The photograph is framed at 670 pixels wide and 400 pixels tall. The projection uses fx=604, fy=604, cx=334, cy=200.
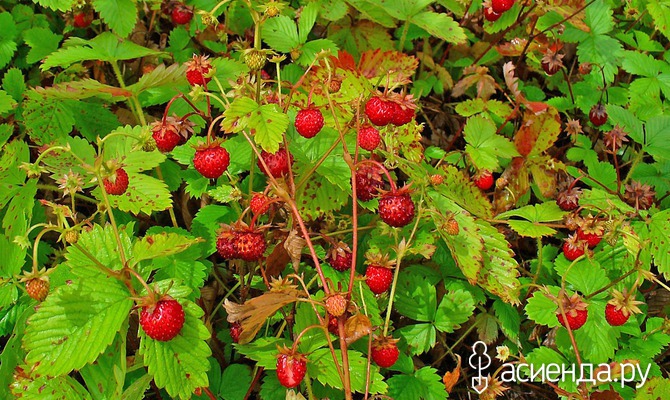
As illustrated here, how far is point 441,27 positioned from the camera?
3.11 metres

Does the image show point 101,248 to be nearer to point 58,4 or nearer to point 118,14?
point 58,4

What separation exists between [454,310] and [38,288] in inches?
57.5

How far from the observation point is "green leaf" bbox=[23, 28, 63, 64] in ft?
9.92

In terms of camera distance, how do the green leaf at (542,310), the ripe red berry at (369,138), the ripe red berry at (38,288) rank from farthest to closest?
the green leaf at (542,310) < the ripe red berry at (369,138) < the ripe red berry at (38,288)

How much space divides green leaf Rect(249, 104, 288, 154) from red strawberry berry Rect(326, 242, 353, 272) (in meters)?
0.47

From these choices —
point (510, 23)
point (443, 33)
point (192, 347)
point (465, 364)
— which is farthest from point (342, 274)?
point (510, 23)

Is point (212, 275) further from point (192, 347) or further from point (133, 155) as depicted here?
point (192, 347)

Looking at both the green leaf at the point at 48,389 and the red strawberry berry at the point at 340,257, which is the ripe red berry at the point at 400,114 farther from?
the green leaf at the point at 48,389

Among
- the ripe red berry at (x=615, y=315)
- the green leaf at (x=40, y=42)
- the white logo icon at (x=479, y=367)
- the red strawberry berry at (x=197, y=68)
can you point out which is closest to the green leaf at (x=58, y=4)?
the green leaf at (x=40, y=42)

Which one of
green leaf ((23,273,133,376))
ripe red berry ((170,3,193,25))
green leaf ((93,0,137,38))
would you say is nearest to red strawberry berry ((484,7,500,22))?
ripe red berry ((170,3,193,25))

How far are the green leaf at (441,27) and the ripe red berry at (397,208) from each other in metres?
1.52

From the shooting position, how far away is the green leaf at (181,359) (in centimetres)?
168

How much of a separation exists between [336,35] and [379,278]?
78.0 inches

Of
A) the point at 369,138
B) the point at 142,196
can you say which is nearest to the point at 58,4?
the point at 142,196
